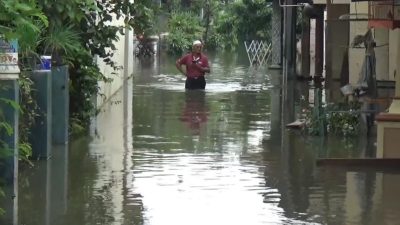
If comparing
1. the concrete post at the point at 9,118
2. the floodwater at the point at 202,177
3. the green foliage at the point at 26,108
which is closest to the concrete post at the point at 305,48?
the floodwater at the point at 202,177

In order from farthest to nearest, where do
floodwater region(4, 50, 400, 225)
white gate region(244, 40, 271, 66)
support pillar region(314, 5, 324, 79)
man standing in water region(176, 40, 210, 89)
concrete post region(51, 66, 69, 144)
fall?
white gate region(244, 40, 271, 66) → support pillar region(314, 5, 324, 79) → man standing in water region(176, 40, 210, 89) → concrete post region(51, 66, 69, 144) → floodwater region(4, 50, 400, 225)

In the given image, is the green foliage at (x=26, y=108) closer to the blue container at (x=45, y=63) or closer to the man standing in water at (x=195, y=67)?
the blue container at (x=45, y=63)

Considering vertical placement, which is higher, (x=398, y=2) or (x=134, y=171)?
(x=398, y=2)

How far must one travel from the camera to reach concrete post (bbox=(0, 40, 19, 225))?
8.34 meters

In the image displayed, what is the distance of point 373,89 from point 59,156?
5118mm

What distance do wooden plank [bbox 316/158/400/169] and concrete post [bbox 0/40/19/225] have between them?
12.0 feet

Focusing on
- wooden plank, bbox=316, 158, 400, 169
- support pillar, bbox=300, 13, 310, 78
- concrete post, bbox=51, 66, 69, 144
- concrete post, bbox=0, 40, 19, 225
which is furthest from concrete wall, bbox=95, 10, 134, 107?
concrete post, bbox=0, 40, 19, 225

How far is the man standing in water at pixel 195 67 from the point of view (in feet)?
67.3

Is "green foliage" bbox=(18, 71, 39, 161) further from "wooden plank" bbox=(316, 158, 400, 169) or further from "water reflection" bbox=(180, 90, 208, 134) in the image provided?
"water reflection" bbox=(180, 90, 208, 134)

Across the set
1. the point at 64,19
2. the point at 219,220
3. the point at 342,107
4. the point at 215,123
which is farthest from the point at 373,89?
the point at 219,220

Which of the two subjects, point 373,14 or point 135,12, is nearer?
point 373,14

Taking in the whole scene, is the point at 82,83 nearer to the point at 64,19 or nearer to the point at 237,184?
the point at 64,19

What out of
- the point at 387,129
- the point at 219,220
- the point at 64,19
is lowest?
the point at 219,220

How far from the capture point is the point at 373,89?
13.7 meters
